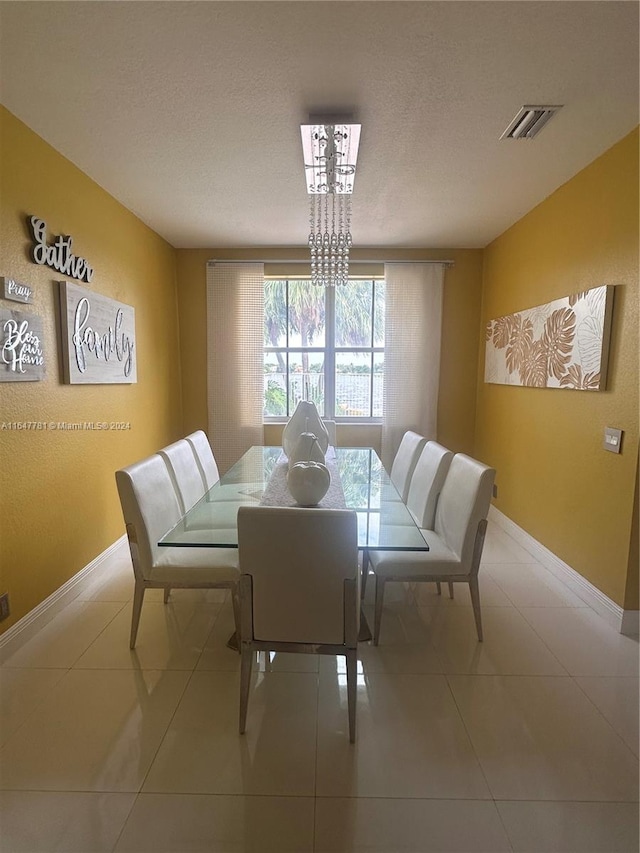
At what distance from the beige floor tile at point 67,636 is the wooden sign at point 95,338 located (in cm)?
128

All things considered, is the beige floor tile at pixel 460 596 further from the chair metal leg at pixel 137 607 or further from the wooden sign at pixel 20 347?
the wooden sign at pixel 20 347

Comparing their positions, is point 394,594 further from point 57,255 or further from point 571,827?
point 57,255

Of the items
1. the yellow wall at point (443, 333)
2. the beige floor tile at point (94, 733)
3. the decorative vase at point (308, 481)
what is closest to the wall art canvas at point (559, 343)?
the yellow wall at point (443, 333)

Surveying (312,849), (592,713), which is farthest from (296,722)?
(592,713)

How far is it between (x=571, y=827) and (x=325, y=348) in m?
3.72

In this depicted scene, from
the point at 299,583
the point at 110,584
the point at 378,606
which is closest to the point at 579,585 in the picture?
the point at 378,606

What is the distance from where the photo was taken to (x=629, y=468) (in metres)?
2.15

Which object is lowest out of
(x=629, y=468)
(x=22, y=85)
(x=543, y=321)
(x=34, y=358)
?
(x=629, y=468)

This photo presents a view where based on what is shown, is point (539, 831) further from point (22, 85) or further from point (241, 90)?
point (22, 85)

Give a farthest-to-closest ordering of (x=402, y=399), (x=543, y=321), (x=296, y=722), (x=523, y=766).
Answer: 1. (x=402, y=399)
2. (x=543, y=321)
3. (x=296, y=722)
4. (x=523, y=766)

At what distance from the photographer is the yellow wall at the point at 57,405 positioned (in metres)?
2.00

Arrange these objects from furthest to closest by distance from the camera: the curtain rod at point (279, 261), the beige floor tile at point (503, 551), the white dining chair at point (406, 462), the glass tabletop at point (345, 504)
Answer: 1. the curtain rod at point (279, 261)
2. the beige floor tile at point (503, 551)
3. the white dining chair at point (406, 462)
4. the glass tabletop at point (345, 504)

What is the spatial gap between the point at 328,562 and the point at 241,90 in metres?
1.93

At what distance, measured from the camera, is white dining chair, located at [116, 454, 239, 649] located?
1948 mm
